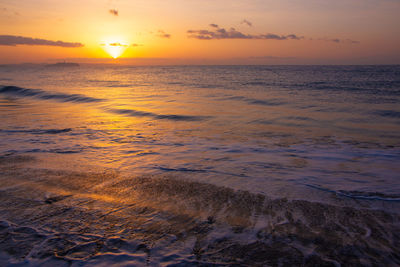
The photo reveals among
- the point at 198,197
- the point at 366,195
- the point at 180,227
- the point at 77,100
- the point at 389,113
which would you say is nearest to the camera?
the point at 180,227

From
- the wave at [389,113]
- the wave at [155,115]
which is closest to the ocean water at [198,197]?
the wave at [155,115]

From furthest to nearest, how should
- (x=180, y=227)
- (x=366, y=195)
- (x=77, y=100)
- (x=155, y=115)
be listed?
(x=77, y=100) → (x=155, y=115) → (x=366, y=195) → (x=180, y=227)

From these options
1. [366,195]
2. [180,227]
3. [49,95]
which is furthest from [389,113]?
[49,95]

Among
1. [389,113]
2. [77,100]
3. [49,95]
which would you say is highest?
[49,95]

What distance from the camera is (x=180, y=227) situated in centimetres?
356

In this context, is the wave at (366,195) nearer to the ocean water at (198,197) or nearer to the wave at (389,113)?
the ocean water at (198,197)

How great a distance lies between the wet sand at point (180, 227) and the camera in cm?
297

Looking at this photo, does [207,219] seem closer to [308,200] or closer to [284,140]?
[308,200]

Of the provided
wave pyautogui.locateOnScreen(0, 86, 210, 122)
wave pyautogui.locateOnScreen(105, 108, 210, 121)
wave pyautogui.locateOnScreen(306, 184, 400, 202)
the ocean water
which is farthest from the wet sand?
wave pyautogui.locateOnScreen(105, 108, 210, 121)

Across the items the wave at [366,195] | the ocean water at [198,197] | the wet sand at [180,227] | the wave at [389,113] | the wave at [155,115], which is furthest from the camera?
the wave at [389,113]

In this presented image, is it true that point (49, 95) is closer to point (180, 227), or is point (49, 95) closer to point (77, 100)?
Answer: point (77, 100)

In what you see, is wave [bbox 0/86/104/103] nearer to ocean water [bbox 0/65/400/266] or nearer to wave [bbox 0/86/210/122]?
wave [bbox 0/86/210/122]

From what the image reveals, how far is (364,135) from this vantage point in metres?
9.65

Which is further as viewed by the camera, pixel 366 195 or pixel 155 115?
pixel 155 115
